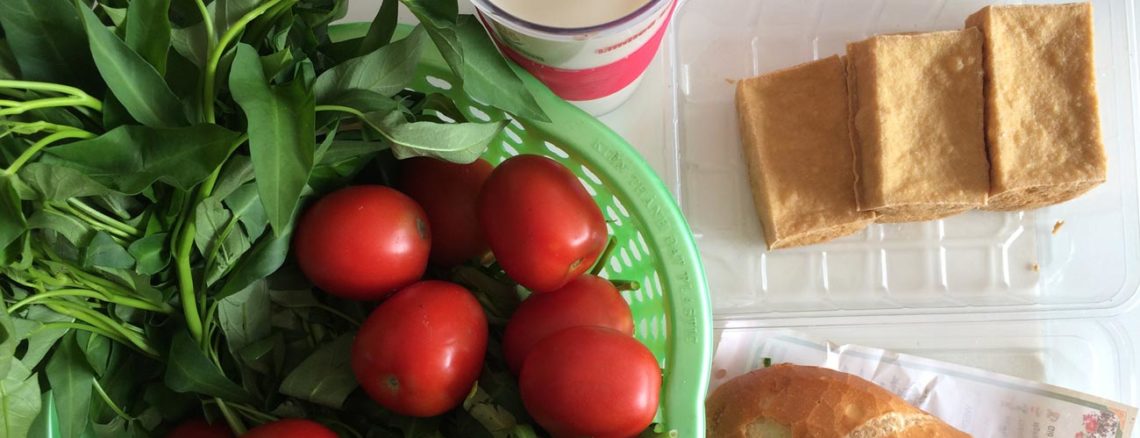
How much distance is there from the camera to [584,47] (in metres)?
0.60

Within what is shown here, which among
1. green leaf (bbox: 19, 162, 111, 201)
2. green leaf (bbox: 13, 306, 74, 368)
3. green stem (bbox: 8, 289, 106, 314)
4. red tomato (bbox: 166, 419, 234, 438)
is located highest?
green leaf (bbox: 19, 162, 111, 201)

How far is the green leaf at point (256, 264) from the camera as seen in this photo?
1.80 ft

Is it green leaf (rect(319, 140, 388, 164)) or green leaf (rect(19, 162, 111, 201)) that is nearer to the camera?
green leaf (rect(19, 162, 111, 201))

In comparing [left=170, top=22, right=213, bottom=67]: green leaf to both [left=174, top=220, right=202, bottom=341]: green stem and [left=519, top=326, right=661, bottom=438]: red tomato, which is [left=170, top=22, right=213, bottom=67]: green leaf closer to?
[left=174, top=220, right=202, bottom=341]: green stem

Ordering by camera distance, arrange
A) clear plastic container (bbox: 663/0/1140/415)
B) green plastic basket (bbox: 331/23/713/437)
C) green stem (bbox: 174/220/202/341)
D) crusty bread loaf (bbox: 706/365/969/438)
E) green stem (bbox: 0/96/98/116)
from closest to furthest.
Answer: green stem (bbox: 0/96/98/116)
green stem (bbox: 174/220/202/341)
green plastic basket (bbox: 331/23/713/437)
crusty bread loaf (bbox: 706/365/969/438)
clear plastic container (bbox: 663/0/1140/415)

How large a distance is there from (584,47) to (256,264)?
0.27 metres

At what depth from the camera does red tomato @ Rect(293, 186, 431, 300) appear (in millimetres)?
567

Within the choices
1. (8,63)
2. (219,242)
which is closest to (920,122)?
(219,242)

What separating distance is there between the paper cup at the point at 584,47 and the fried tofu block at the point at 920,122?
0.73ft

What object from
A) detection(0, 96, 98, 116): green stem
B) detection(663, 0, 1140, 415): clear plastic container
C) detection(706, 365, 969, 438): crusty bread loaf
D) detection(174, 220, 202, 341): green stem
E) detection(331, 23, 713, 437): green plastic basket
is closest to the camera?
detection(0, 96, 98, 116): green stem

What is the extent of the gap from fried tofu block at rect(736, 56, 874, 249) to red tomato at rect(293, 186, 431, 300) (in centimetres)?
37

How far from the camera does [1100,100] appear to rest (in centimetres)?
88

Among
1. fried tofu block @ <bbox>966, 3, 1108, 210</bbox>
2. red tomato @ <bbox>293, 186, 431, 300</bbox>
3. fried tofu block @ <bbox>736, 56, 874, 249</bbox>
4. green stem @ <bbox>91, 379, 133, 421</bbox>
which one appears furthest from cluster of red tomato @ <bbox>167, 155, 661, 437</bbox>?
fried tofu block @ <bbox>966, 3, 1108, 210</bbox>

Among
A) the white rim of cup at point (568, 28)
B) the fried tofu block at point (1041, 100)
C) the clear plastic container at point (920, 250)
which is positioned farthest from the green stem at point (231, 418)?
the fried tofu block at point (1041, 100)
